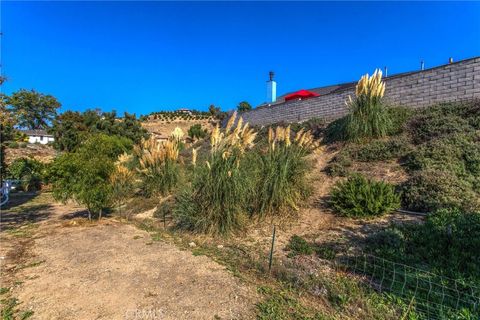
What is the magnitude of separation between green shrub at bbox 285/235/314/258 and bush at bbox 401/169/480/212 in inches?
89.5

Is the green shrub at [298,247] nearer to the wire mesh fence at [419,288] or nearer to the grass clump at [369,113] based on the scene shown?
the wire mesh fence at [419,288]

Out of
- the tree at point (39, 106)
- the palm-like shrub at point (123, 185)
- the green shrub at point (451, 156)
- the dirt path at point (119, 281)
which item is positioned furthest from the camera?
the tree at point (39, 106)

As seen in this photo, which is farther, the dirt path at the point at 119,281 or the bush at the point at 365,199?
the bush at the point at 365,199

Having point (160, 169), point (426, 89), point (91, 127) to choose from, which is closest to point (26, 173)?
point (91, 127)

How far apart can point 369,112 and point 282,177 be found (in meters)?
4.30

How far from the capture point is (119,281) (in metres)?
3.21

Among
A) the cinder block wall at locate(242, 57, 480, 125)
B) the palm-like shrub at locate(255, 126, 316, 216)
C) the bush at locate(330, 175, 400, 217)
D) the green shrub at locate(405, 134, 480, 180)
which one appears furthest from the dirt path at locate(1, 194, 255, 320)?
the cinder block wall at locate(242, 57, 480, 125)

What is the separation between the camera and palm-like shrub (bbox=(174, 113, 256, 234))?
503 cm

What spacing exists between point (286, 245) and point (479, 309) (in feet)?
7.70

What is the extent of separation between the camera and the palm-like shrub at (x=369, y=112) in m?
7.79

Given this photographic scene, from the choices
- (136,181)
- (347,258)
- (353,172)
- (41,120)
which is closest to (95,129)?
(136,181)

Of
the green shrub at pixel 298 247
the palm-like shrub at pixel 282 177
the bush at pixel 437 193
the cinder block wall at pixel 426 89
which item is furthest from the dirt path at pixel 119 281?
the cinder block wall at pixel 426 89

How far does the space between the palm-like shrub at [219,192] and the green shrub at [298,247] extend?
1105 millimetres

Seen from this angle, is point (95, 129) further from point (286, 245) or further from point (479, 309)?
point (479, 309)
